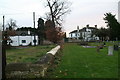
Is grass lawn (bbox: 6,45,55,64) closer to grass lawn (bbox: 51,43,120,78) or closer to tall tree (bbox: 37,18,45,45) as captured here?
grass lawn (bbox: 51,43,120,78)

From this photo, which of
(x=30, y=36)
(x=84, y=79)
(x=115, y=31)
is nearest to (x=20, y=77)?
(x=84, y=79)

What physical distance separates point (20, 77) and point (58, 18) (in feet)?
149

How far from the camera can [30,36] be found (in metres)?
67.8

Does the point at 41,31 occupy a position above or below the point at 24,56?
above

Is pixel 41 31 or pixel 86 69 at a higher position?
pixel 41 31

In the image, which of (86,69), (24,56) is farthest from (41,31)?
(86,69)

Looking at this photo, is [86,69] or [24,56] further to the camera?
[24,56]

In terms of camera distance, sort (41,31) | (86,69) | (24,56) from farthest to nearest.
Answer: (41,31) → (24,56) → (86,69)

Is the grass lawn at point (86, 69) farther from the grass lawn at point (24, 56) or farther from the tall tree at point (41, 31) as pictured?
the tall tree at point (41, 31)

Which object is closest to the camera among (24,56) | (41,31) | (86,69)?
(86,69)

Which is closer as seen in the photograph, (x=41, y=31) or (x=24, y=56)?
(x=24, y=56)

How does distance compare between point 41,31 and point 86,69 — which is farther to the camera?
point 41,31

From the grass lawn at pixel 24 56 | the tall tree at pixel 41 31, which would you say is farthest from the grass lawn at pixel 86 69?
the tall tree at pixel 41 31

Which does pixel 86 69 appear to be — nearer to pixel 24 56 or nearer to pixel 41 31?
pixel 24 56
